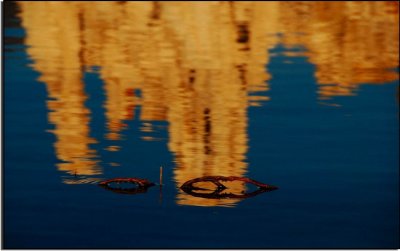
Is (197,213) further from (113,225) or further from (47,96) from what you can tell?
(47,96)

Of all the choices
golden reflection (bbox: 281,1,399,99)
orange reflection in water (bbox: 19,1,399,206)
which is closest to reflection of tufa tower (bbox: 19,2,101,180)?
orange reflection in water (bbox: 19,1,399,206)

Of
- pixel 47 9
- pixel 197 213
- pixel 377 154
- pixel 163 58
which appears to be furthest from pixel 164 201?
pixel 47 9

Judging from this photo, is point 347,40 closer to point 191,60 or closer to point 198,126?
point 191,60

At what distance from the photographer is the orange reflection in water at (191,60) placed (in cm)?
648

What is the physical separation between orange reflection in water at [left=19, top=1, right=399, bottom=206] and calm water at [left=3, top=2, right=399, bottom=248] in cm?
2

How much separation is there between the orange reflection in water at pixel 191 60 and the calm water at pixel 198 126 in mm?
24

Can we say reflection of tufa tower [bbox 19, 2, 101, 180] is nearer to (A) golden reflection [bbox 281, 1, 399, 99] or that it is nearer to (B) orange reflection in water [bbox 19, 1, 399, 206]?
(B) orange reflection in water [bbox 19, 1, 399, 206]

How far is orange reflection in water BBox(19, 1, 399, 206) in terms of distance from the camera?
6484mm

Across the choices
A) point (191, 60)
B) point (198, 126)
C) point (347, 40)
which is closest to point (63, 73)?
point (191, 60)

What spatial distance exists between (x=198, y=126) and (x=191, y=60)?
230cm

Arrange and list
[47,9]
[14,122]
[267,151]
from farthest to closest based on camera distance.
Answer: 1. [47,9]
2. [14,122]
3. [267,151]

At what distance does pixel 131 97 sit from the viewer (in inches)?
304

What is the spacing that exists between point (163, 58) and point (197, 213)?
4.14m

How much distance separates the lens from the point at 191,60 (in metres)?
9.09
